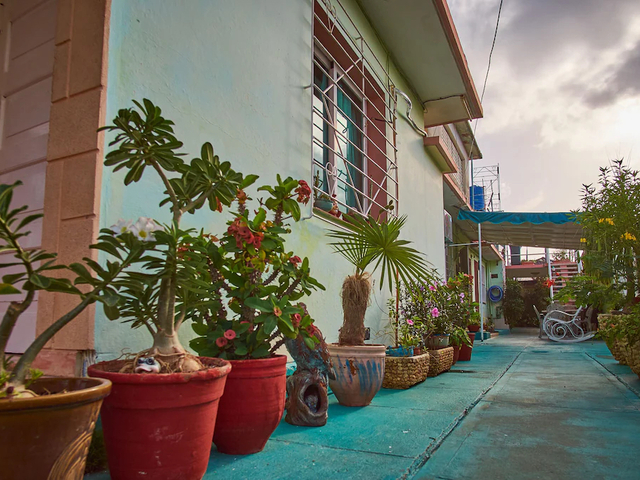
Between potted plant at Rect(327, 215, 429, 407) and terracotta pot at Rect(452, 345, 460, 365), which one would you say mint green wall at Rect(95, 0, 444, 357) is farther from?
terracotta pot at Rect(452, 345, 460, 365)

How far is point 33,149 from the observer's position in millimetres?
2059

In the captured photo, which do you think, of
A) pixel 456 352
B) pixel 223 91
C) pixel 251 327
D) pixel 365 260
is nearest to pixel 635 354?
pixel 456 352

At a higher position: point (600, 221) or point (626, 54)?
point (626, 54)

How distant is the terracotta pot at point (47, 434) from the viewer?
1.02 meters

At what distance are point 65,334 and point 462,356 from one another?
5.35 m

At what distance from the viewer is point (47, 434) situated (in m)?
1.07

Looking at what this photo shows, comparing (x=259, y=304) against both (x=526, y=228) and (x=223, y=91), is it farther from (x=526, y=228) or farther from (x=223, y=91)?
(x=526, y=228)

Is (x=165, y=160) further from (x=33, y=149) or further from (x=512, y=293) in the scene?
(x=512, y=293)

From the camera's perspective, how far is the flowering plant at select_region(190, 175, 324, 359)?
1874 millimetres

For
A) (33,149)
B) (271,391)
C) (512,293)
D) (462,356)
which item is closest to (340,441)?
(271,391)

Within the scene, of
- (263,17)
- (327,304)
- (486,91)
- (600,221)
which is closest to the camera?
(263,17)

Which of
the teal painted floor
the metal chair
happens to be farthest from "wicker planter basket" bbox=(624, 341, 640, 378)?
the metal chair

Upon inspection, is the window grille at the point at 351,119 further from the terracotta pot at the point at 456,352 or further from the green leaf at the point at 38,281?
the green leaf at the point at 38,281

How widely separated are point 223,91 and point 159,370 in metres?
1.76
